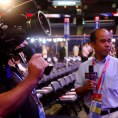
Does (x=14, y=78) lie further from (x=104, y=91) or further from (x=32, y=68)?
(x=104, y=91)

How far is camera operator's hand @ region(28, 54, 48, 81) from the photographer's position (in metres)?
1.70

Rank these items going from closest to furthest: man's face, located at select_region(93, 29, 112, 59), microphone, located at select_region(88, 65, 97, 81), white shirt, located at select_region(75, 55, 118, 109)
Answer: microphone, located at select_region(88, 65, 97, 81) < white shirt, located at select_region(75, 55, 118, 109) < man's face, located at select_region(93, 29, 112, 59)

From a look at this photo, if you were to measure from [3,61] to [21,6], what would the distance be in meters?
Answer: 0.31

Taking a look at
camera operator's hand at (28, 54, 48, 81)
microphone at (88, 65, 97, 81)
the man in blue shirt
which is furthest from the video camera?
the man in blue shirt

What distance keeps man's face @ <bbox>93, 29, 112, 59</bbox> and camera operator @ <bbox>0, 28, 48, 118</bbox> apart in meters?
2.06

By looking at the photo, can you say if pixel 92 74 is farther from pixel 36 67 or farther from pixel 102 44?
pixel 36 67

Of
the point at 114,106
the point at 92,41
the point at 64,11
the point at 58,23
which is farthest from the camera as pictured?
the point at 58,23

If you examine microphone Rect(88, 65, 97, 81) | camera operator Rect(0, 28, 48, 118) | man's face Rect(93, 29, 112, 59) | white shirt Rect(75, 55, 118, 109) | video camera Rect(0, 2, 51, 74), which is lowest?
white shirt Rect(75, 55, 118, 109)

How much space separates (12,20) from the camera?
180 centimetres

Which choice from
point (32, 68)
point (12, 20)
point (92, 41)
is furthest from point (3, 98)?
point (92, 41)

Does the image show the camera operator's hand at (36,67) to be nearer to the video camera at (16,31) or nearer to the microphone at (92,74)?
the video camera at (16,31)

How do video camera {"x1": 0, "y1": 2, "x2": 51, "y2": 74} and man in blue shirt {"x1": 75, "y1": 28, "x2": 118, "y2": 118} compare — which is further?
man in blue shirt {"x1": 75, "y1": 28, "x2": 118, "y2": 118}

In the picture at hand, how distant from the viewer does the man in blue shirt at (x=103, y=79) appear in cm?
352

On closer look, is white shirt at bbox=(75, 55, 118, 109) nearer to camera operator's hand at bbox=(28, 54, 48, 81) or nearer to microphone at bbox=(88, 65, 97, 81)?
microphone at bbox=(88, 65, 97, 81)
